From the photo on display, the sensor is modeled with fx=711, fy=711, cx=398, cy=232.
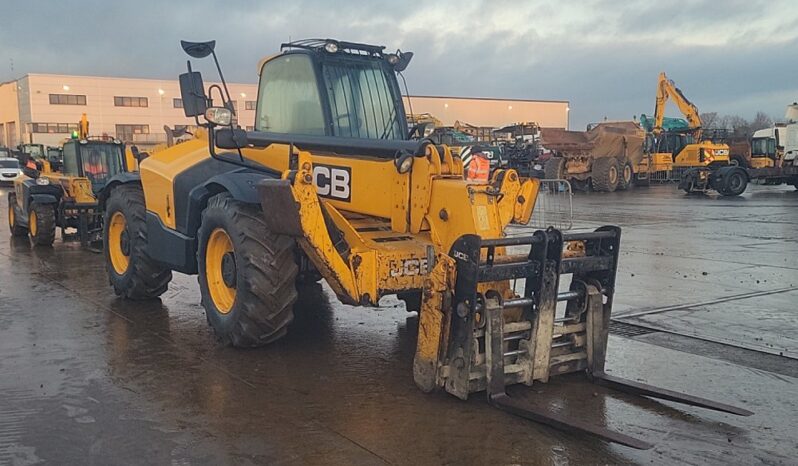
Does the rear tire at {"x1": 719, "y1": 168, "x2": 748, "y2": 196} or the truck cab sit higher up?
the truck cab

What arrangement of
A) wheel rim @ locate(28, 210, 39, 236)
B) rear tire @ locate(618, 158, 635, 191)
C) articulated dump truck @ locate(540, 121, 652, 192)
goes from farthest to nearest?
rear tire @ locate(618, 158, 635, 191) → articulated dump truck @ locate(540, 121, 652, 192) → wheel rim @ locate(28, 210, 39, 236)

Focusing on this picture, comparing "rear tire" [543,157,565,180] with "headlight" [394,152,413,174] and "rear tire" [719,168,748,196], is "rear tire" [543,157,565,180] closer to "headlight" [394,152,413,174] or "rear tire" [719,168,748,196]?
"rear tire" [719,168,748,196]

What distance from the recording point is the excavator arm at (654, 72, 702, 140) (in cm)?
3209

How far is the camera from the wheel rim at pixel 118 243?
332 inches

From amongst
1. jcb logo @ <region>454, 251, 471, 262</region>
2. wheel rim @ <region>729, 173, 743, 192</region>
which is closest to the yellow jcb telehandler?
jcb logo @ <region>454, 251, 471, 262</region>

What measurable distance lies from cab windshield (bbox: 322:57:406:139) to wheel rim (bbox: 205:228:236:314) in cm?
139

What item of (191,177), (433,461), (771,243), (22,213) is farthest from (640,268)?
(22,213)

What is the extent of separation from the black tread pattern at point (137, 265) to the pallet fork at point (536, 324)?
14.3 ft

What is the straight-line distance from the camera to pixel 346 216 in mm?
6109

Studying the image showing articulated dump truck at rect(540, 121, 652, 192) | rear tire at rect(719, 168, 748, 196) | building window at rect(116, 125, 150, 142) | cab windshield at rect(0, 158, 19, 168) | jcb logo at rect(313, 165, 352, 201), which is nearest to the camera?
jcb logo at rect(313, 165, 352, 201)

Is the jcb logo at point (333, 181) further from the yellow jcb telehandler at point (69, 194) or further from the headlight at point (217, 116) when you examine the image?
the yellow jcb telehandler at point (69, 194)

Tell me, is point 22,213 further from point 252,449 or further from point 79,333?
point 252,449

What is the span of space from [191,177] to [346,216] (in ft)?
6.03

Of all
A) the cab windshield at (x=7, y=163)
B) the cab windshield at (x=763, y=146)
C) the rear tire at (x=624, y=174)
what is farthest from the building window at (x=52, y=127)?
the cab windshield at (x=763, y=146)
